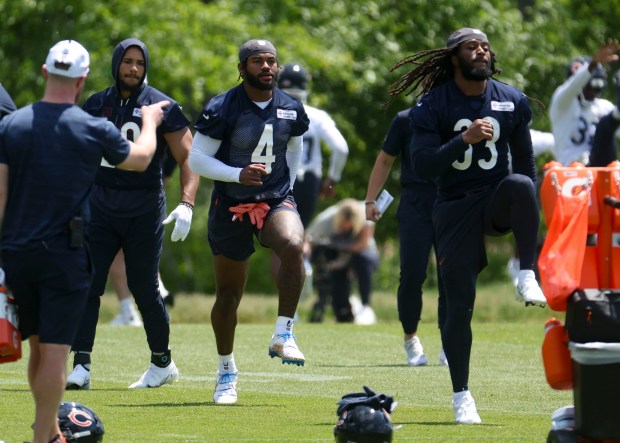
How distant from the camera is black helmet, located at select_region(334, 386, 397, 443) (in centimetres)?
717

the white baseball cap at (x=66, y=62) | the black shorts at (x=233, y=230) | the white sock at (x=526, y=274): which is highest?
the black shorts at (x=233, y=230)

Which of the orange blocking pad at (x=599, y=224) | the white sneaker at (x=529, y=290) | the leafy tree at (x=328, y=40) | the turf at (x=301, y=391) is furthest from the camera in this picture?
the leafy tree at (x=328, y=40)

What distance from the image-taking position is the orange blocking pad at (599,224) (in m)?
7.13

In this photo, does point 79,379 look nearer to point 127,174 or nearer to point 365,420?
point 127,174

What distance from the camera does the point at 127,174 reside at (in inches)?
405

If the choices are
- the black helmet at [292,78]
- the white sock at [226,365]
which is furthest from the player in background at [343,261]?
the white sock at [226,365]

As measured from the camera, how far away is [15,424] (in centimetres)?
845

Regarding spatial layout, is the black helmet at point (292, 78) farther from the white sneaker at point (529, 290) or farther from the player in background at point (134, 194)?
the white sneaker at point (529, 290)

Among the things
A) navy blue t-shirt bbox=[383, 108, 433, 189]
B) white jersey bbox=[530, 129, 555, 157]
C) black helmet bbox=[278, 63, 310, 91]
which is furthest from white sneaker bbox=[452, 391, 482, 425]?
black helmet bbox=[278, 63, 310, 91]

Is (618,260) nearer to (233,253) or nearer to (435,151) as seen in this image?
(435,151)

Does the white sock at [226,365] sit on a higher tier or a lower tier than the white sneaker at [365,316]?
lower

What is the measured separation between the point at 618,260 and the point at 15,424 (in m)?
3.39

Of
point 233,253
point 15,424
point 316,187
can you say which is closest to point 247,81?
point 233,253

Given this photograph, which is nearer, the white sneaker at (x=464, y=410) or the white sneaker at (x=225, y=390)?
the white sneaker at (x=464, y=410)
